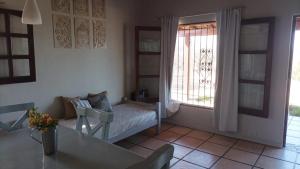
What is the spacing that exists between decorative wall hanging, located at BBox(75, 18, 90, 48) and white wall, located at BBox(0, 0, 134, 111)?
Answer: 118 millimetres

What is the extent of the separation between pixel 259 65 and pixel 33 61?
11.1 feet

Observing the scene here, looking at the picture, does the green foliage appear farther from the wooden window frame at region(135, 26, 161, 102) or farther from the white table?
the white table

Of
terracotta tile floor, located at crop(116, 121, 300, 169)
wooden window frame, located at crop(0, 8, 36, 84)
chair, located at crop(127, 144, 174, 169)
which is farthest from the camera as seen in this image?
terracotta tile floor, located at crop(116, 121, 300, 169)

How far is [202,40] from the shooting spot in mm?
4148

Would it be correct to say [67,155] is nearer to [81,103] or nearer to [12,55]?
[81,103]

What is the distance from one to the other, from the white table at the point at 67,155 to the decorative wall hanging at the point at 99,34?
7.91ft

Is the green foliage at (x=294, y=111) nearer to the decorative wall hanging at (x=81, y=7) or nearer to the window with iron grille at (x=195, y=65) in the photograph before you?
the window with iron grille at (x=195, y=65)

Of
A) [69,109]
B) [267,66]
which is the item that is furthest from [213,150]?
[69,109]

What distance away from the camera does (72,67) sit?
3611mm

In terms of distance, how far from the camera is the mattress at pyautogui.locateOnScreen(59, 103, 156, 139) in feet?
10.2

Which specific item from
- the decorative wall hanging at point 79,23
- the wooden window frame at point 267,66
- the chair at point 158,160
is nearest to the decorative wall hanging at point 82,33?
the decorative wall hanging at point 79,23

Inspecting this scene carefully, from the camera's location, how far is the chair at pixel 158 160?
882 mm

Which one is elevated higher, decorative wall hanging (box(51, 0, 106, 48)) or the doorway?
decorative wall hanging (box(51, 0, 106, 48))

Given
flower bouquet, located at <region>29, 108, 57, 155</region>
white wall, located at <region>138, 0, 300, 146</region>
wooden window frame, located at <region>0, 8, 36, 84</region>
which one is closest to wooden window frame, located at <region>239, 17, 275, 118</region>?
white wall, located at <region>138, 0, 300, 146</region>
